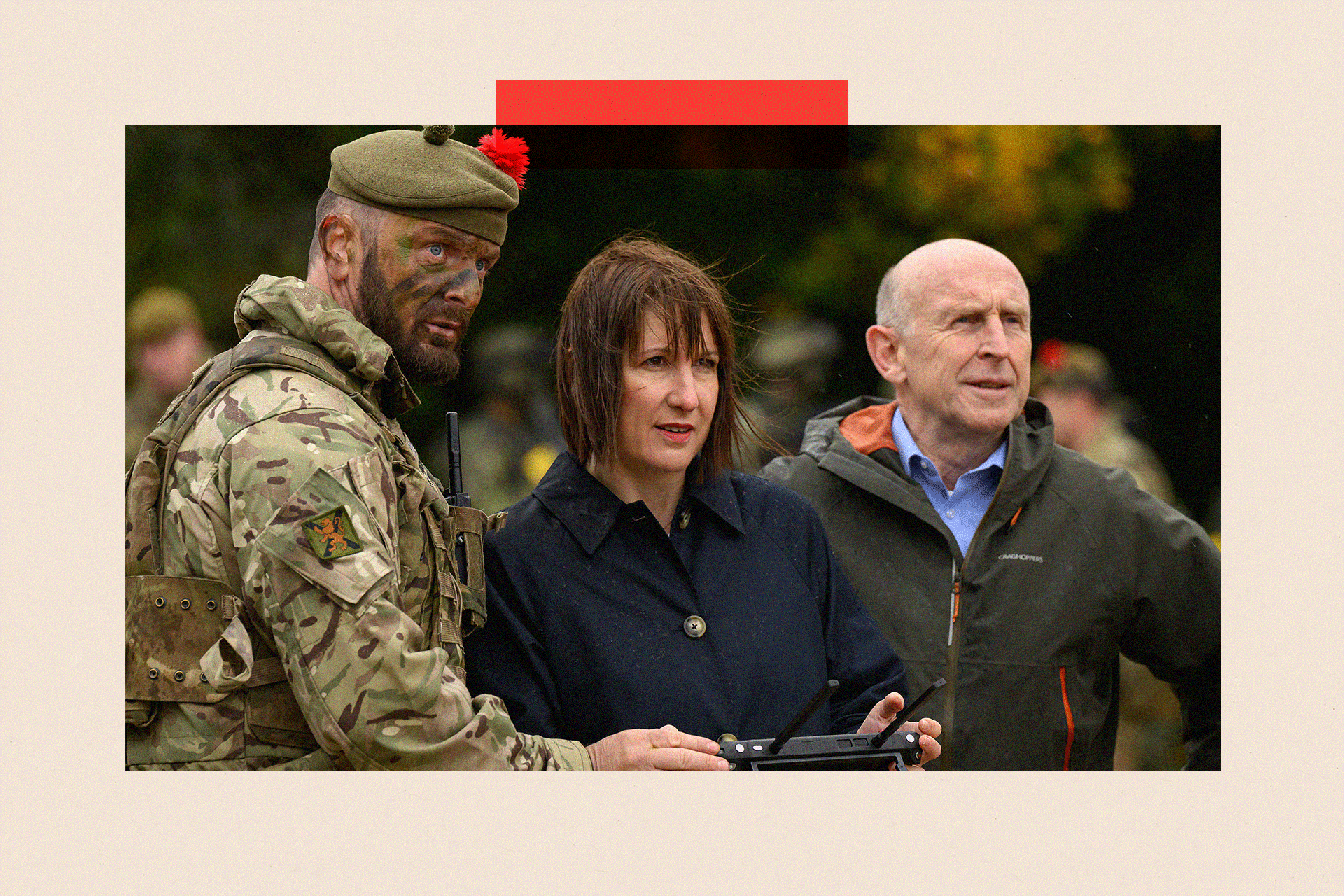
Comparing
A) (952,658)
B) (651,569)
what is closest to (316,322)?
(651,569)

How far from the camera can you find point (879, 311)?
4559 mm

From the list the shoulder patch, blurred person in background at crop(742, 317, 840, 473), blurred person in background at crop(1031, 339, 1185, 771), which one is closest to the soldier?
the shoulder patch

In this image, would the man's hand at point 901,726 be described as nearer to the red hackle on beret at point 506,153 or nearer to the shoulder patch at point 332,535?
the shoulder patch at point 332,535

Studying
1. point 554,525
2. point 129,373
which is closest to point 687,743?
point 554,525

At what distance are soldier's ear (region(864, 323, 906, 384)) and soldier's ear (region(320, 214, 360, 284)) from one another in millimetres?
1864

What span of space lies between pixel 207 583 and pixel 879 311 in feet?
8.16

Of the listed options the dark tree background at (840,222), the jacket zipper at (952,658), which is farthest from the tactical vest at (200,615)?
the jacket zipper at (952,658)

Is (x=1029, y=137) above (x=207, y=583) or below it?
above

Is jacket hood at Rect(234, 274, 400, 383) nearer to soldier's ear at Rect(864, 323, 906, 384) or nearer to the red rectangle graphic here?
the red rectangle graphic

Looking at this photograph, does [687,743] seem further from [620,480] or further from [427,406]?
[427,406]

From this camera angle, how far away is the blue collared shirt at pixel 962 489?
13.8 feet

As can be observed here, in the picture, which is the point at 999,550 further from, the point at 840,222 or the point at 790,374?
the point at 840,222

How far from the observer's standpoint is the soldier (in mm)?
2758

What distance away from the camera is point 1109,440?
6.11 meters
